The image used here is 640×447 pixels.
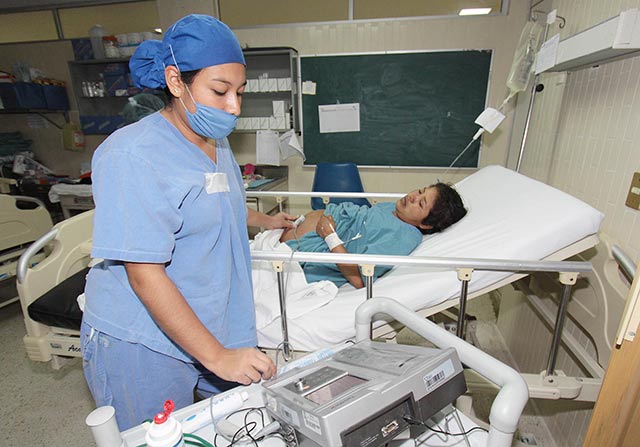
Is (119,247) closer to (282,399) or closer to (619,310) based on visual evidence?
(282,399)

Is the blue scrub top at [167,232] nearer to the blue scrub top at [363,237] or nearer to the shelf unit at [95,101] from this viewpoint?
the blue scrub top at [363,237]

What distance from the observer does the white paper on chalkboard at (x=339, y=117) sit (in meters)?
3.58

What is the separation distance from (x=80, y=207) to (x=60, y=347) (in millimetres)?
2431

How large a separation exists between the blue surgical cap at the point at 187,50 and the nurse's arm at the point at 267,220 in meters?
0.77

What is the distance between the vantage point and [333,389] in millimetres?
668

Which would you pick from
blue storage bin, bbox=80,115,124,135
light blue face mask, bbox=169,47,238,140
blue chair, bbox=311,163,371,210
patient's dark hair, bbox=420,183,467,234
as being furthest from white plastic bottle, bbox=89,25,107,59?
patient's dark hair, bbox=420,183,467,234

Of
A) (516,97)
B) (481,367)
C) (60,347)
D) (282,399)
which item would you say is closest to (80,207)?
(60,347)

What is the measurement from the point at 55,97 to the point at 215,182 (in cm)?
450

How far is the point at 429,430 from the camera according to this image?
2.60 ft

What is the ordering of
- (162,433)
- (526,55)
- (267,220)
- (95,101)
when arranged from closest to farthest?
(162,433) < (267,220) < (526,55) < (95,101)

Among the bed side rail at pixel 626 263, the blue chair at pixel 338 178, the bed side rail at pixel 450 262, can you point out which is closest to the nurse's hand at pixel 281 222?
the bed side rail at pixel 450 262

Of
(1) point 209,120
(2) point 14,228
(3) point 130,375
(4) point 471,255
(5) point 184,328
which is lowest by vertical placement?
(2) point 14,228

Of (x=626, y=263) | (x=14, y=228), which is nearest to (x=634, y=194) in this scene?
(x=626, y=263)

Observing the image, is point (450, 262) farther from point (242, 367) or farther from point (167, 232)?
point (167, 232)
